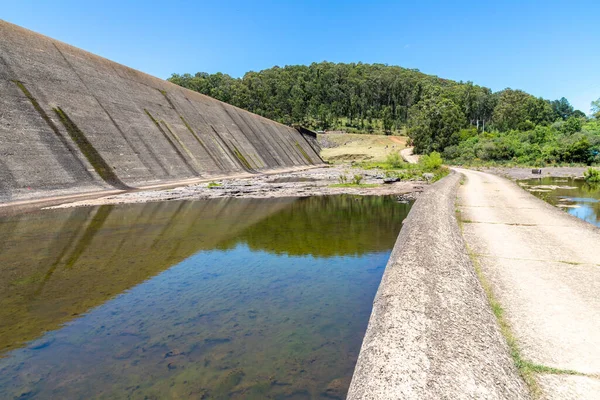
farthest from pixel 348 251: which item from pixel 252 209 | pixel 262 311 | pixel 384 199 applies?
pixel 384 199

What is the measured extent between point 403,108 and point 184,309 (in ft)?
464

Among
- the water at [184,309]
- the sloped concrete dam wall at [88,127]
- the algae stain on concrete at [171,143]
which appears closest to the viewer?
the water at [184,309]

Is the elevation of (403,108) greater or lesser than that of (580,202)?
greater

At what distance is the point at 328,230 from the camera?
44.5 ft

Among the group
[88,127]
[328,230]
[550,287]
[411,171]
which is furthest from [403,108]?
[550,287]

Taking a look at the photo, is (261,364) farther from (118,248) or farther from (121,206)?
(121,206)

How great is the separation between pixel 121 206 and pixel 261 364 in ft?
59.6

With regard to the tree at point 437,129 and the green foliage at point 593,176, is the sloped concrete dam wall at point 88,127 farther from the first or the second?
the tree at point 437,129

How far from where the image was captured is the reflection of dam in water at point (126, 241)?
693 centimetres

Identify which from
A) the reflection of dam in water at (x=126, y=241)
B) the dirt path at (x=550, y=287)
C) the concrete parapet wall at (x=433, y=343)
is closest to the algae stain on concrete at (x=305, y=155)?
the reflection of dam in water at (x=126, y=241)

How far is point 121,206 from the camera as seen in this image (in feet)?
64.1

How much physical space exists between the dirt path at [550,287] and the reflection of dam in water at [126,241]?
4.19 m

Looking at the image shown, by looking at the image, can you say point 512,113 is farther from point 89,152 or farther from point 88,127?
point 89,152

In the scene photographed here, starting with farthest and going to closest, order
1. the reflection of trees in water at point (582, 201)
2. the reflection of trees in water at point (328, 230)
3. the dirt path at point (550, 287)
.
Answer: the reflection of trees in water at point (582, 201), the reflection of trees in water at point (328, 230), the dirt path at point (550, 287)
